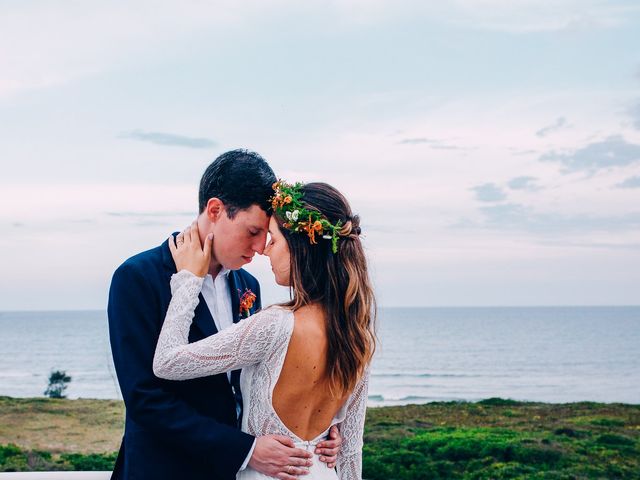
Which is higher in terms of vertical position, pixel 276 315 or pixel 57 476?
pixel 276 315

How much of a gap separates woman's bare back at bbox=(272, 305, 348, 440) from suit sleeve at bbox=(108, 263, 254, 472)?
0.16 meters

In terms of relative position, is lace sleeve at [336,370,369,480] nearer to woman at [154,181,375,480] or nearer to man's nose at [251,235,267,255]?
woman at [154,181,375,480]

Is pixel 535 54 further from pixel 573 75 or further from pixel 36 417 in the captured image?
pixel 36 417

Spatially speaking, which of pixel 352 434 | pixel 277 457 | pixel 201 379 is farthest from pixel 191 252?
pixel 352 434

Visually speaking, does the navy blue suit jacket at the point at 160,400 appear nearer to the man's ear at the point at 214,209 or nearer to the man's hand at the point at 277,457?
the man's hand at the point at 277,457

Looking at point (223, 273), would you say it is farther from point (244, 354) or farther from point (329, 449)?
point (329, 449)

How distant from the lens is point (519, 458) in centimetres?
1175

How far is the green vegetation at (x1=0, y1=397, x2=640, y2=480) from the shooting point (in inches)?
440

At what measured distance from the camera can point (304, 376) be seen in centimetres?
247

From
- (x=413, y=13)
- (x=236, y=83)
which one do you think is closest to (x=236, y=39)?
(x=236, y=83)

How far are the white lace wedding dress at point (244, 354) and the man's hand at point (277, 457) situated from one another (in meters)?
0.04

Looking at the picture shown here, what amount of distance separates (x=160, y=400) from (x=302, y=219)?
28.0 inches

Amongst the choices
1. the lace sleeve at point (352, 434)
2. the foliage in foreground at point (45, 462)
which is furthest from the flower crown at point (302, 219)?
the foliage in foreground at point (45, 462)

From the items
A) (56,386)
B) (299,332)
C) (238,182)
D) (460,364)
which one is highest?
(460,364)
